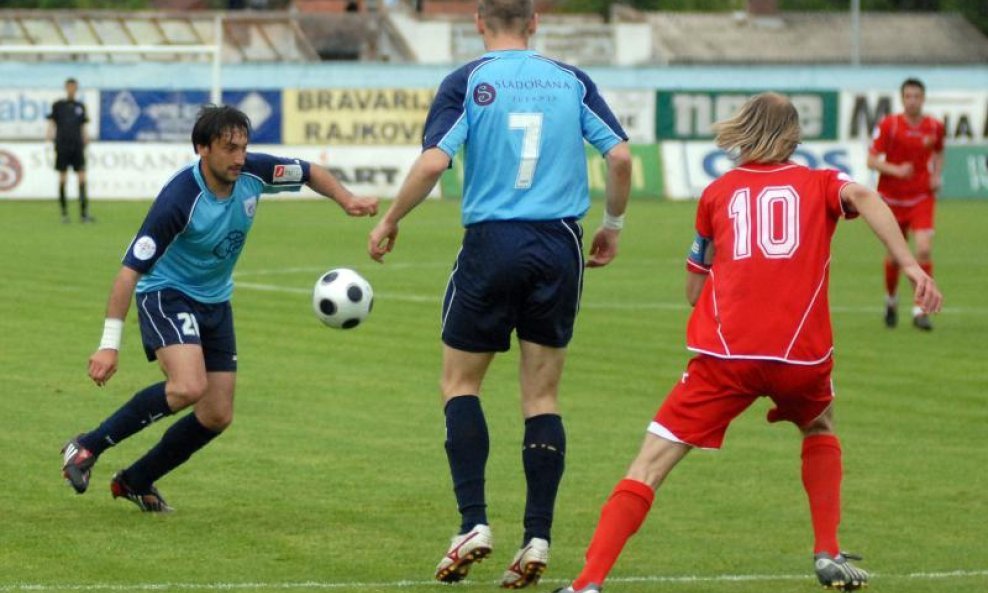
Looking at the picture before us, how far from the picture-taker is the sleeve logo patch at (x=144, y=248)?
8.12 m

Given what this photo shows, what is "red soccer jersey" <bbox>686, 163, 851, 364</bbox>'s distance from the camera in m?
6.77

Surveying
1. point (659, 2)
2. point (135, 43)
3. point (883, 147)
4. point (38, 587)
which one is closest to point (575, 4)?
point (659, 2)

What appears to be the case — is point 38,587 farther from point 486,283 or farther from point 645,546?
point 645,546

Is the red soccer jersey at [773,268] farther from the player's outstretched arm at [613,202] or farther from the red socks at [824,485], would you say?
the player's outstretched arm at [613,202]

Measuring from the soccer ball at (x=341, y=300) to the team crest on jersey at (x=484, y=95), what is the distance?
64.5 inches

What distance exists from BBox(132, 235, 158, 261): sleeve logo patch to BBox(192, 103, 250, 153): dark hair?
46 centimetres

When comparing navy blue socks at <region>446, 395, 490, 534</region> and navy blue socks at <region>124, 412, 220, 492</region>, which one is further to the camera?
navy blue socks at <region>124, 412, 220, 492</region>

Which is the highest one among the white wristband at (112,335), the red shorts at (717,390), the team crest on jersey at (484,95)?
the team crest on jersey at (484,95)

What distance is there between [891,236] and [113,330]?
10.8 ft

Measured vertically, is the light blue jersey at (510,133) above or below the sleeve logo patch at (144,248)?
above

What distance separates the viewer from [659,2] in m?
85.6

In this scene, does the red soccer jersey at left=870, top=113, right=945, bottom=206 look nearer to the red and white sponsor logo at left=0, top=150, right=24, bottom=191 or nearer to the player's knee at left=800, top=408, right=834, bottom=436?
the player's knee at left=800, top=408, right=834, bottom=436

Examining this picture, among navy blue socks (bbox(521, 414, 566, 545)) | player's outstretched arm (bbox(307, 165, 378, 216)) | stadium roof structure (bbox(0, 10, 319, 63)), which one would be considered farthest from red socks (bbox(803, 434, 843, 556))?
stadium roof structure (bbox(0, 10, 319, 63))

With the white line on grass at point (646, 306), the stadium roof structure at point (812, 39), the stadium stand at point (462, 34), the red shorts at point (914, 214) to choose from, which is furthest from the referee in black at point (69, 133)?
the stadium roof structure at point (812, 39)
